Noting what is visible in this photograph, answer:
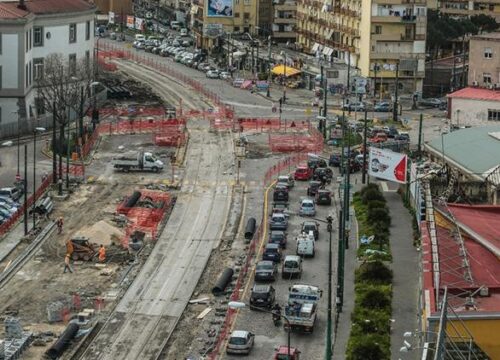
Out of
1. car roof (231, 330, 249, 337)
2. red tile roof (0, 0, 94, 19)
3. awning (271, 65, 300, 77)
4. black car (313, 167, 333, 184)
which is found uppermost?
red tile roof (0, 0, 94, 19)

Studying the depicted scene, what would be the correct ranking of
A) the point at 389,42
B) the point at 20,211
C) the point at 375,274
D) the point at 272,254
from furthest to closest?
the point at 389,42
the point at 20,211
the point at 272,254
the point at 375,274

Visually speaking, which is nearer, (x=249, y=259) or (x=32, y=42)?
(x=249, y=259)

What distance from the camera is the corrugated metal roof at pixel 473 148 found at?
288 ft

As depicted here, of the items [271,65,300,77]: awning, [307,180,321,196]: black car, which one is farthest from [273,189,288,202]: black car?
[271,65,300,77]: awning

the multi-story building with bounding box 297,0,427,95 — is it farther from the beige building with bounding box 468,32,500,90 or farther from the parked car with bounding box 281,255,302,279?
the parked car with bounding box 281,255,302,279

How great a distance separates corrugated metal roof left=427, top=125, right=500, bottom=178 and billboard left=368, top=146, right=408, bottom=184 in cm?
383

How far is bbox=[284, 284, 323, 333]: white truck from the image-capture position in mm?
63312

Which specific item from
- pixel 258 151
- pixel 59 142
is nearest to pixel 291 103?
pixel 258 151

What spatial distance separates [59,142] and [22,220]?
18248 mm

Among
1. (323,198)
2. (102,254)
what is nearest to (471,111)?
(323,198)

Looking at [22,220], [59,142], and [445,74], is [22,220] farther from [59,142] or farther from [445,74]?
[445,74]

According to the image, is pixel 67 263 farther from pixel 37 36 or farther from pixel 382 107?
pixel 382 107

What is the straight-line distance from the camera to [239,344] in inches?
2397

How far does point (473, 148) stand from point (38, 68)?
39.9 m
